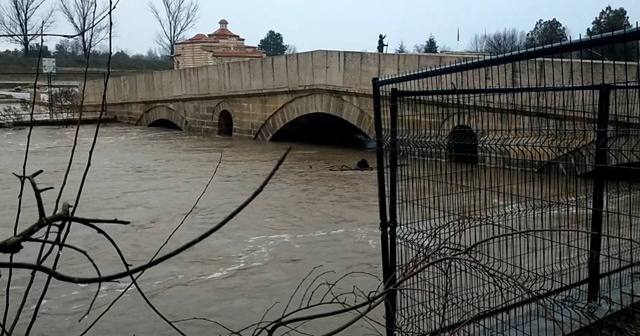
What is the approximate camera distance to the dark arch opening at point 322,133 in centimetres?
1828

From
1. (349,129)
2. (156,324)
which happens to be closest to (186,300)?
(156,324)

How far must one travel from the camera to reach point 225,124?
2089 centimetres

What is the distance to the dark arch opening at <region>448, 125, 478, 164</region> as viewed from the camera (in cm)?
327

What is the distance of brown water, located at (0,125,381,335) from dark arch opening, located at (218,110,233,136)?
4780mm

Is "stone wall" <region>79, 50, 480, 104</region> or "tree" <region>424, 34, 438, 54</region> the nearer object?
"stone wall" <region>79, 50, 480, 104</region>

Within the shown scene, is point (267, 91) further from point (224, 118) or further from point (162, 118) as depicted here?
point (162, 118)

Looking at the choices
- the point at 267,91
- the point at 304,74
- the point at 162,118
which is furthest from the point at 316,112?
the point at 162,118

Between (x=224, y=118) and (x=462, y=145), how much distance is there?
699 inches

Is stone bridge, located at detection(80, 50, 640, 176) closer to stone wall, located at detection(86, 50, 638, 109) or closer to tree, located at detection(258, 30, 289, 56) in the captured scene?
stone wall, located at detection(86, 50, 638, 109)

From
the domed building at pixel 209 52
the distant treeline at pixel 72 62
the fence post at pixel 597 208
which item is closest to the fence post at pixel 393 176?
the fence post at pixel 597 208

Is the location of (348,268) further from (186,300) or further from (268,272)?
(186,300)

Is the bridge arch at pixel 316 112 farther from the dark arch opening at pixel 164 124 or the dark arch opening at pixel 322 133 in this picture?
the dark arch opening at pixel 164 124

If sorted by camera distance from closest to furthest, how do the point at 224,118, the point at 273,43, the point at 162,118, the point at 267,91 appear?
the point at 267,91
the point at 224,118
the point at 162,118
the point at 273,43

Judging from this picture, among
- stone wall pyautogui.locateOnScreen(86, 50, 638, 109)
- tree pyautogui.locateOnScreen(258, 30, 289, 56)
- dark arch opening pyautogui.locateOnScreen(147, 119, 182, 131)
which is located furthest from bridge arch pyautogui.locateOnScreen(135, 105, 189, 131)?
tree pyautogui.locateOnScreen(258, 30, 289, 56)
